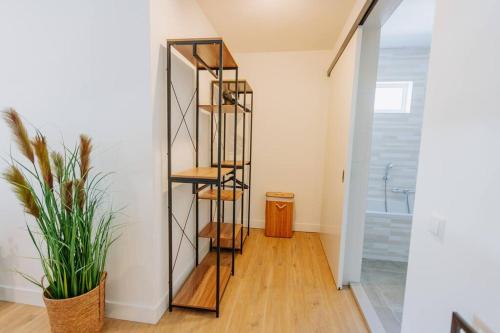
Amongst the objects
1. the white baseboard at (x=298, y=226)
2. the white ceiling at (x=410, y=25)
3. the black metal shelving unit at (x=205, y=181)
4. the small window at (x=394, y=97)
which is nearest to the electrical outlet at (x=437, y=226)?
the black metal shelving unit at (x=205, y=181)

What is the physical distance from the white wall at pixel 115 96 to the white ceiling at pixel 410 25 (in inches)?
85.7

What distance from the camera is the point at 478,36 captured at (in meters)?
0.73

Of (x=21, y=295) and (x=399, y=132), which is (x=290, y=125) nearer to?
(x=399, y=132)

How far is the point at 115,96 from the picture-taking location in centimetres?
157

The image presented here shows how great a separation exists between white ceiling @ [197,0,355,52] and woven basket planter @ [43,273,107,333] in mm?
2570

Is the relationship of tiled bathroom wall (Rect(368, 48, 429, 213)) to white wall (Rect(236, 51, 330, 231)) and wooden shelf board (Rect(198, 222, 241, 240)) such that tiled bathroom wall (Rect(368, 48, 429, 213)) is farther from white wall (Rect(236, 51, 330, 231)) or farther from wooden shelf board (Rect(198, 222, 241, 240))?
wooden shelf board (Rect(198, 222, 241, 240))

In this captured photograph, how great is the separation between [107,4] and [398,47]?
11.0 feet

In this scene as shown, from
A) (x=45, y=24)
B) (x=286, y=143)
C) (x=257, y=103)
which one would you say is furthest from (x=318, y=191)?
(x=45, y=24)

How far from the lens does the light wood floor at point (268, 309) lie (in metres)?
1.63

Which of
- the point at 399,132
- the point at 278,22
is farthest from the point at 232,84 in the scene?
the point at 399,132

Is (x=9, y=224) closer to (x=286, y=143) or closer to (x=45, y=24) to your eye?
(x=45, y=24)

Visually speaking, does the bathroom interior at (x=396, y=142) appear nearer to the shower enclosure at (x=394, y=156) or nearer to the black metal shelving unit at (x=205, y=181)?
the shower enclosure at (x=394, y=156)

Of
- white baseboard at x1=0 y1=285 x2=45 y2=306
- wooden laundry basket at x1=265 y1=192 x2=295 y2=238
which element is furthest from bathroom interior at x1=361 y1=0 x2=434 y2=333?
white baseboard at x1=0 y1=285 x2=45 y2=306

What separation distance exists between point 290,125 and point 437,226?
2.59m
